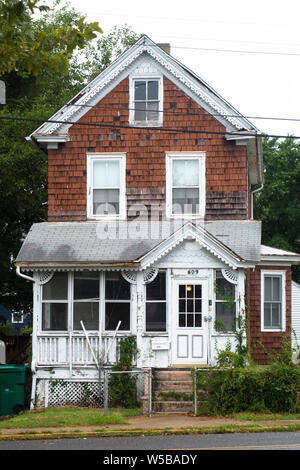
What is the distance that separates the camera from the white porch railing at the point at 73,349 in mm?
18953

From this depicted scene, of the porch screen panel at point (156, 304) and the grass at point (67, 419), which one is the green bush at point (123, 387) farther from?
the porch screen panel at point (156, 304)

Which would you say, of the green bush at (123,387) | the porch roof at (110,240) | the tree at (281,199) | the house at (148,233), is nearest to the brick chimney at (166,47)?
the house at (148,233)

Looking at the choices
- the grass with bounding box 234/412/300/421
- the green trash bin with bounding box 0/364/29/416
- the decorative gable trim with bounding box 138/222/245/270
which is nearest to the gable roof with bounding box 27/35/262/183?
the decorative gable trim with bounding box 138/222/245/270

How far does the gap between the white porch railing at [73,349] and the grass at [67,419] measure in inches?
56.5

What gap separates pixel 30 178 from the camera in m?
27.2

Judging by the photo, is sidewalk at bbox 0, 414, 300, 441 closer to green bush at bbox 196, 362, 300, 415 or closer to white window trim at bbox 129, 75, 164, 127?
green bush at bbox 196, 362, 300, 415

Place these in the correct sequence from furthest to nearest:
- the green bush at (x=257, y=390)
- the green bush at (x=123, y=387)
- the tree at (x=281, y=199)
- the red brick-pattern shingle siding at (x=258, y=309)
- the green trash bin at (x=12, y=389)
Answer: the tree at (x=281, y=199) < the red brick-pattern shingle siding at (x=258, y=309) < the green trash bin at (x=12, y=389) < the green bush at (x=123, y=387) < the green bush at (x=257, y=390)

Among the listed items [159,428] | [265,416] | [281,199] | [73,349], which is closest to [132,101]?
[73,349]

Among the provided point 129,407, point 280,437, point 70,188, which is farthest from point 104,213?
point 280,437

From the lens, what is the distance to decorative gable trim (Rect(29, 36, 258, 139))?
20.8 meters

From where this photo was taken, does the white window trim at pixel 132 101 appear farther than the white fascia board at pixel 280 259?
No

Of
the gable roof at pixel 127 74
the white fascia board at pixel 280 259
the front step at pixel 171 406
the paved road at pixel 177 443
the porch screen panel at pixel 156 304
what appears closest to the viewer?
the paved road at pixel 177 443

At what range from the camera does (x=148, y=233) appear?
20250 millimetres

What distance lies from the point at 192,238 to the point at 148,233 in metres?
1.75
